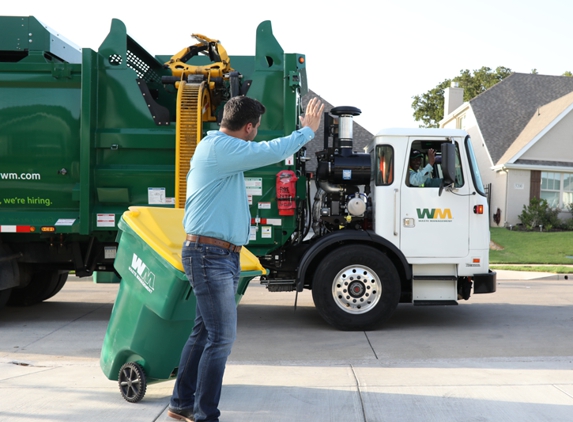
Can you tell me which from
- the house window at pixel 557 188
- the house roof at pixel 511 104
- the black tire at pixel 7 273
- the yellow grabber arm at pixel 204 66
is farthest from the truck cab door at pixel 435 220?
the house roof at pixel 511 104

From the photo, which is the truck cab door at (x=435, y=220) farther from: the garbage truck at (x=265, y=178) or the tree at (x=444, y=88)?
the tree at (x=444, y=88)

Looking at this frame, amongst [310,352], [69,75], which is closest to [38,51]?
[69,75]

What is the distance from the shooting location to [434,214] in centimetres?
801

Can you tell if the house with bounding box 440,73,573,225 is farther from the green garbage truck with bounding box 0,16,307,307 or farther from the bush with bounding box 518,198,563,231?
the green garbage truck with bounding box 0,16,307,307

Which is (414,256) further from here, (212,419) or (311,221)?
(212,419)

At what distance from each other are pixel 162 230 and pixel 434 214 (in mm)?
4453

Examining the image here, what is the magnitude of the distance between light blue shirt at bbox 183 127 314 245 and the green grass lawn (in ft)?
47.9

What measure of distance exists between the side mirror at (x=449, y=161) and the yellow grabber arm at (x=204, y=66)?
2.76m

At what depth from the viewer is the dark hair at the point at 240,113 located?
3920 millimetres

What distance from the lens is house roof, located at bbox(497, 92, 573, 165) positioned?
25.4 m

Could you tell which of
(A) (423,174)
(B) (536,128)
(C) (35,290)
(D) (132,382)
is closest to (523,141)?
(B) (536,128)

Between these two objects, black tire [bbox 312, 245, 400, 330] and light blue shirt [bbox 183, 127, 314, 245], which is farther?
black tire [bbox 312, 245, 400, 330]

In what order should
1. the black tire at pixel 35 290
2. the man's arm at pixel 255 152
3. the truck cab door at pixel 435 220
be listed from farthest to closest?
1. the black tire at pixel 35 290
2. the truck cab door at pixel 435 220
3. the man's arm at pixel 255 152

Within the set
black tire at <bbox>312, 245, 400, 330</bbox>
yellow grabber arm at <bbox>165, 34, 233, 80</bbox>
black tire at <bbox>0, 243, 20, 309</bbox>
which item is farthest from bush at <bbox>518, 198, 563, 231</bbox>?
black tire at <bbox>0, 243, 20, 309</bbox>
